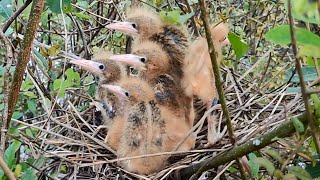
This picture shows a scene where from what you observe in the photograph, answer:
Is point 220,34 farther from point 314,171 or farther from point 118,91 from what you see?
point 314,171

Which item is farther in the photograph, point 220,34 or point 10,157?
point 220,34

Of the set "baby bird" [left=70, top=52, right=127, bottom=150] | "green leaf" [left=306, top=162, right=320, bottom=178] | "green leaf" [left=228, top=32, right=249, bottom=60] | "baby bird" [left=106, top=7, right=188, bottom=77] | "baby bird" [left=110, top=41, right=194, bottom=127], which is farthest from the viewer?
"baby bird" [left=106, top=7, right=188, bottom=77]

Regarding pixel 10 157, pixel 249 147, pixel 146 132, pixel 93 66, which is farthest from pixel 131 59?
pixel 249 147

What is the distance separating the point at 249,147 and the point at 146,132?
1.99ft

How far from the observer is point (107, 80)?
1.84 metres

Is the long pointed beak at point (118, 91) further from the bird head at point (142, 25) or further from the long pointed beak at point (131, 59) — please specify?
the bird head at point (142, 25)

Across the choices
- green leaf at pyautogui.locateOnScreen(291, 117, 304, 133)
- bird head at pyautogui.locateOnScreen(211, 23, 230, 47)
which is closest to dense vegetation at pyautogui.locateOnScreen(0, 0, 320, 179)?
green leaf at pyautogui.locateOnScreen(291, 117, 304, 133)

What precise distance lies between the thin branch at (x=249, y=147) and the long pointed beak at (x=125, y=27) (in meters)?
0.70

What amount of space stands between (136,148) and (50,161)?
0.24 m

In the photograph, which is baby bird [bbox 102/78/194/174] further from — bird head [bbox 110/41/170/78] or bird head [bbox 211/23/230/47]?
bird head [bbox 211/23/230/47]

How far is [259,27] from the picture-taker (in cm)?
242

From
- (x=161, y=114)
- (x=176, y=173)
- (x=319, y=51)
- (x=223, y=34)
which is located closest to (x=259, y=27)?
(x=223, y=34)

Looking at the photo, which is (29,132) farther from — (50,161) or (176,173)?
(176,173)

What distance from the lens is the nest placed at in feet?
4.11
